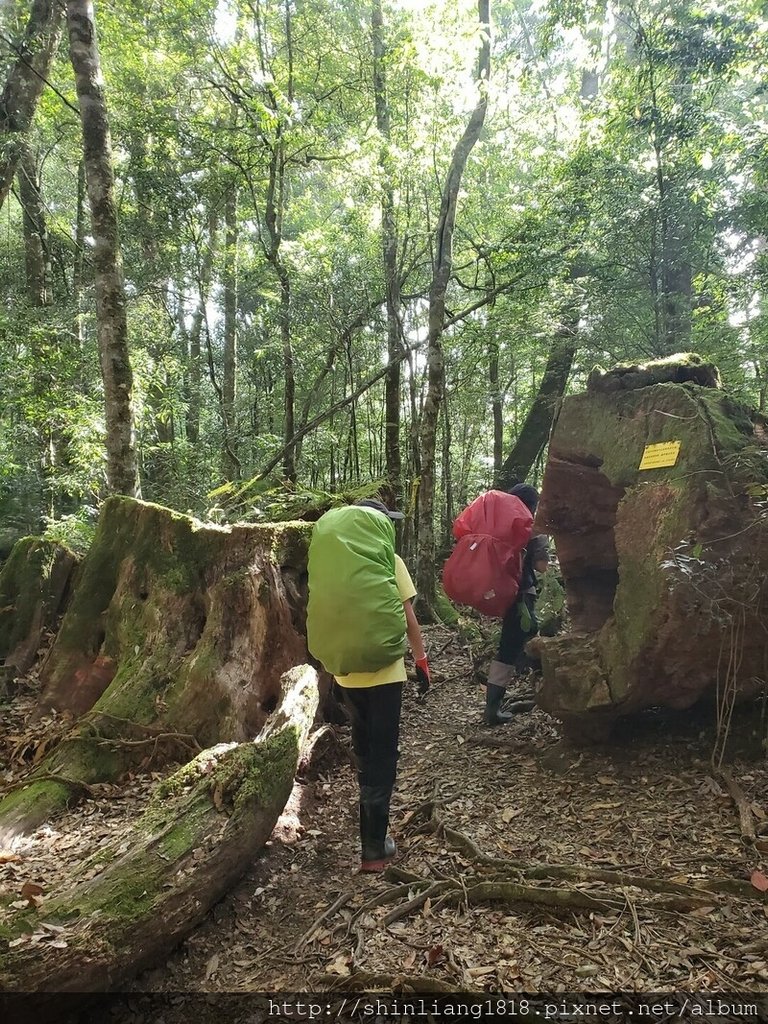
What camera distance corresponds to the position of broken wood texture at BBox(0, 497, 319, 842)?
179 inches

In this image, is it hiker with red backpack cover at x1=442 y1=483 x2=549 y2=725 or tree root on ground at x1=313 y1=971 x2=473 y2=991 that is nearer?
tree root on ground at x1=313 y1=971 x2=473 y2=991

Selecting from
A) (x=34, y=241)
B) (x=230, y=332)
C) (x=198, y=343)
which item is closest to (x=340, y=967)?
(x=34, y=241)

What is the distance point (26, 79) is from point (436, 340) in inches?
296

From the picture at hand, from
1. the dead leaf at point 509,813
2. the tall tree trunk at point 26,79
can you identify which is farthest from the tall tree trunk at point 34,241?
the dead leaf at point 509,813

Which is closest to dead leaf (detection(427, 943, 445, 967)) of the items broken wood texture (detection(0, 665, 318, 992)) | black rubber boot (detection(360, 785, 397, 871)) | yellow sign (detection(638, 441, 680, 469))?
black rubber boot (detection(360, 785, 397, 871))

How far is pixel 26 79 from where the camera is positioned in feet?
31.0

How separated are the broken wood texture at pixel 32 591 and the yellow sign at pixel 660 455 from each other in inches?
233

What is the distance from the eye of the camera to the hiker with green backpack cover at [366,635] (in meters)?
3.50

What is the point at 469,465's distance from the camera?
55.9ft

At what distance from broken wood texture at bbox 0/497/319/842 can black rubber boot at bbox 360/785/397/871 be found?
129cm

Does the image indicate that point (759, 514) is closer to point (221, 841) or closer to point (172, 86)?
point (221, 841)

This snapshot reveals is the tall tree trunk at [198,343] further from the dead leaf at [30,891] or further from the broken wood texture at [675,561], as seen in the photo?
the dead leaf at [30,891]

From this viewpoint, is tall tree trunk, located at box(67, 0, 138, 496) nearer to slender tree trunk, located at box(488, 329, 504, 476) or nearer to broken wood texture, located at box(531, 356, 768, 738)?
broken wood texture, located at box(531, 356, 768, 738)

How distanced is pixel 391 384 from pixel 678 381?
678cm
